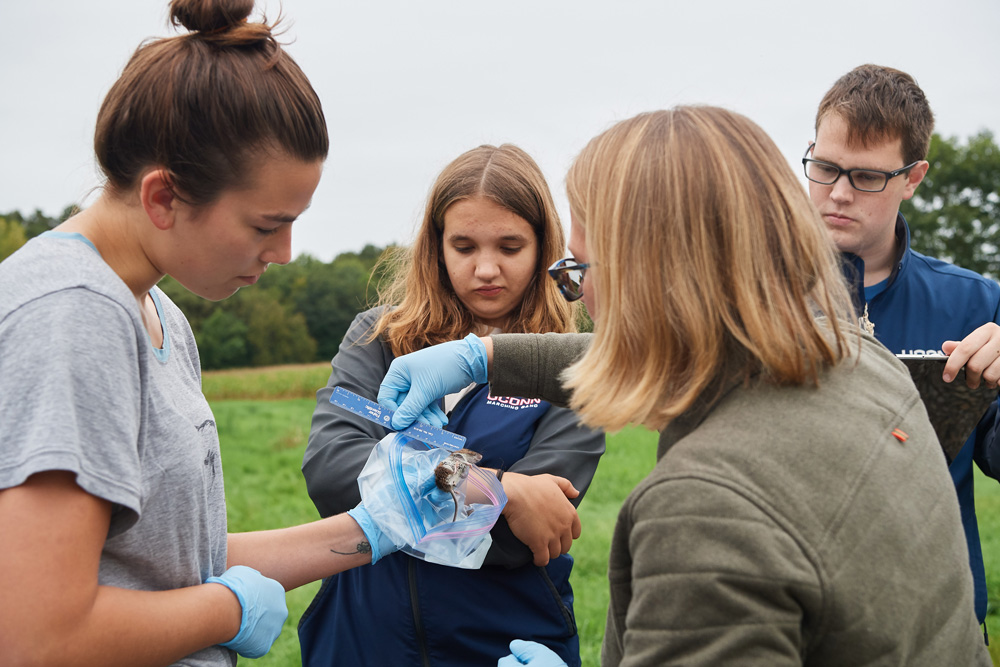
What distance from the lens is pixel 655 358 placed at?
54.6 inches

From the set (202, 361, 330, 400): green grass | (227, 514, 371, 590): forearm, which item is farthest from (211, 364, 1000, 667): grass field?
(227, 514, 371, 590): forearm

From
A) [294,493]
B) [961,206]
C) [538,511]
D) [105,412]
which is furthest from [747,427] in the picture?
[961,206]

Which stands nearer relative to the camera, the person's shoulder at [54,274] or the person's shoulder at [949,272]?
the person's shoulder at [54,274]

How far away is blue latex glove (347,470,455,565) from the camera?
2.07 m

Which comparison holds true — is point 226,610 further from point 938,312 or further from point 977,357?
point 938,312

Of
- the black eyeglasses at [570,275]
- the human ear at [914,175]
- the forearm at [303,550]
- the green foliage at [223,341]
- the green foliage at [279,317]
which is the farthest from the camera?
the green foliage at [279,317]

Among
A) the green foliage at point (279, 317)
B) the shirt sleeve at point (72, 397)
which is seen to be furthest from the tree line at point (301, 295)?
the shirt sleeve at point (72, 397)

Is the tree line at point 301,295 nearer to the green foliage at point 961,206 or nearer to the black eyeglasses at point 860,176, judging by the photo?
the green foliage at point 961,206

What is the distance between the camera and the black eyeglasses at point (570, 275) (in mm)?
1728

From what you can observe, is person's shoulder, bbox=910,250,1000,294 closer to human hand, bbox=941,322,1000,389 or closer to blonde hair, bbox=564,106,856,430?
human hand, bbox=941,322,1000,389

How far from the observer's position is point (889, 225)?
2916mm

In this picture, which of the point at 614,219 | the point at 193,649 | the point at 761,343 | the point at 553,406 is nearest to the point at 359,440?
the point at 553,406

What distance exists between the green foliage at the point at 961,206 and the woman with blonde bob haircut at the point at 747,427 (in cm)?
3803

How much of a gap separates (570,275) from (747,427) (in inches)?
24.7
